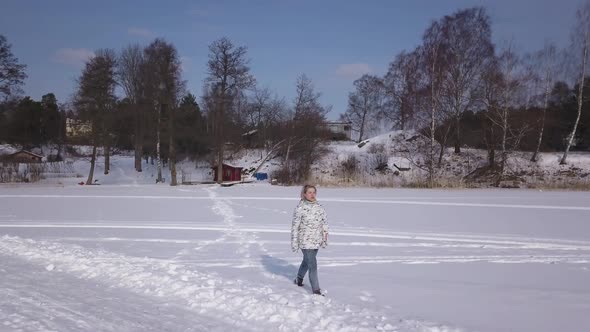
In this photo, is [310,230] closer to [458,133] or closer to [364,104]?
[458,133]

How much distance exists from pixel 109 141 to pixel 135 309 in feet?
102

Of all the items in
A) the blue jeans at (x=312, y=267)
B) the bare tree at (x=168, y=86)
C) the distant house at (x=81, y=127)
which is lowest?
the blue jeans at (x=312, y=267)

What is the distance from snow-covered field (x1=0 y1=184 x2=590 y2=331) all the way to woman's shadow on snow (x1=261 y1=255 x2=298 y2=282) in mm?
38

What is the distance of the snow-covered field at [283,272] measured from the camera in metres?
5.18

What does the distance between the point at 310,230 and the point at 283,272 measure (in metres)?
1.65

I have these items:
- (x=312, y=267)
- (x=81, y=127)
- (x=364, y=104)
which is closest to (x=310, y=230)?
(x=312, y=267)

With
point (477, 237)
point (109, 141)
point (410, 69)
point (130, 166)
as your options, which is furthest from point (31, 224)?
point (130, 166)

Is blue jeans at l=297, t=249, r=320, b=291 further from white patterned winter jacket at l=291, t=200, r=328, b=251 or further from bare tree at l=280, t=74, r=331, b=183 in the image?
bare tree at l=280, t=74, r=331, b=183

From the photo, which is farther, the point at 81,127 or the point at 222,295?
the point at 81,127

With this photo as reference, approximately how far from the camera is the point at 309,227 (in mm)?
6363

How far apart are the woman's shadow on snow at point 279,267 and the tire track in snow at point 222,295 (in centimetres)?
105

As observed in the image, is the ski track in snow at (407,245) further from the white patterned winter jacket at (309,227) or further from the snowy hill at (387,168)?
the snowy hill at (387,168)

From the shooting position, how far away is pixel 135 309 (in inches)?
214

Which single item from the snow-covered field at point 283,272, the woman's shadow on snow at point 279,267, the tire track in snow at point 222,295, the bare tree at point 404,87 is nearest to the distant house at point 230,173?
the bare tree at point 404,87
